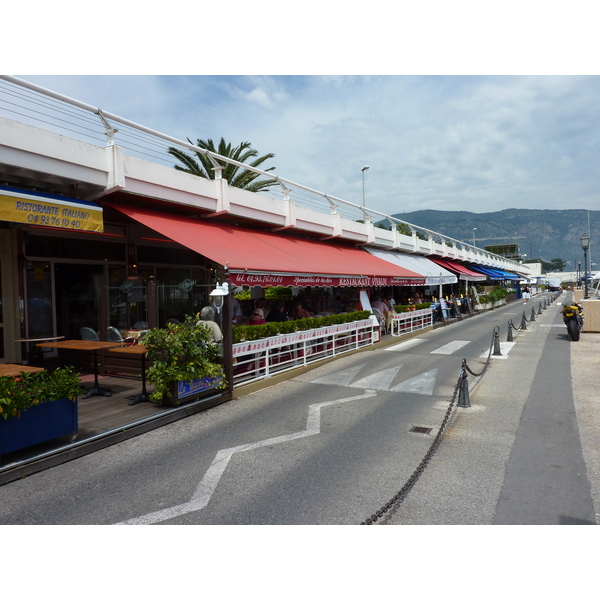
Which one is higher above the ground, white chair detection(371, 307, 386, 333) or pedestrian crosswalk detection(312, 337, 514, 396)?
white chair detection(371, 307, 386, 333)

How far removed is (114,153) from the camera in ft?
29.1

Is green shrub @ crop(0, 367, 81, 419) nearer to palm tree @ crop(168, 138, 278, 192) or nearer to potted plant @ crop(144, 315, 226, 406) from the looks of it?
potted plant @ crop(144, 315, 226, 406)

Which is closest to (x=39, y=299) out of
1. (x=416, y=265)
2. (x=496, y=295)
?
(x=416, y=265)

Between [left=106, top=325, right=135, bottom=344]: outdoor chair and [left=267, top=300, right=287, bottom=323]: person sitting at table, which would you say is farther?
[left=267, top=300, right=287, bottom=323]: person sitting at table

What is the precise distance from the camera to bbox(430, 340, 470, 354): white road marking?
1401 cm

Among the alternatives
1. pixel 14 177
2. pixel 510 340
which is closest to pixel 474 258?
pixel 510 340

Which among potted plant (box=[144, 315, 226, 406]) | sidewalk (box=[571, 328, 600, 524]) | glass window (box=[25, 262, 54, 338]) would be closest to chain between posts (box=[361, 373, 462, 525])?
sidewalk (box=[571, 328, 600, 524])

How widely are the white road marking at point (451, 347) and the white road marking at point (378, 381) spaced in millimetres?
3629

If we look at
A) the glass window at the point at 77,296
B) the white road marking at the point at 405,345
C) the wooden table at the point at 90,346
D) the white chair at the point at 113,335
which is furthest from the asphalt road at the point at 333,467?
the white road marking at the point at 405,345

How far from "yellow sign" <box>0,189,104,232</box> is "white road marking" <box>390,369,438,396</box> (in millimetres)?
6838

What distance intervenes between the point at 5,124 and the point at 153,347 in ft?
14.1

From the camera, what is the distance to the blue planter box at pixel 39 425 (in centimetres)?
500

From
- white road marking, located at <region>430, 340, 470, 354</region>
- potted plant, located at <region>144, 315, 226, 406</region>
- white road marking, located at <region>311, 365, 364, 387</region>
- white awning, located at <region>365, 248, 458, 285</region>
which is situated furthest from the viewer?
white awning, located at <region>365, 248, 458, 285</region>

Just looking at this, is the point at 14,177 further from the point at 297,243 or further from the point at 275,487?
the point at 297,243
